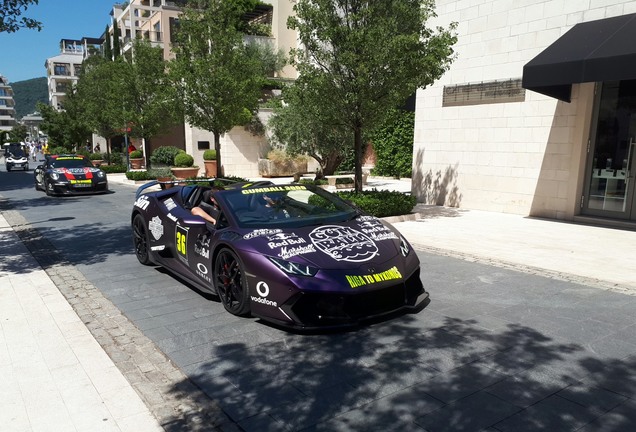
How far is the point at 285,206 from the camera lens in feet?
17.4

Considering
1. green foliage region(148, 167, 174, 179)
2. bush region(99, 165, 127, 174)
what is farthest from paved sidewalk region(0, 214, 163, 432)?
bush region(99, 165, 127, 174)

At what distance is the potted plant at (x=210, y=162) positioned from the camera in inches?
963

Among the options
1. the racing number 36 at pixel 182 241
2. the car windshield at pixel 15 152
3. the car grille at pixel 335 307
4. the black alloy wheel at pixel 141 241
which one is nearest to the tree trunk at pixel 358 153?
the black alloy wheel at pixel 141 241

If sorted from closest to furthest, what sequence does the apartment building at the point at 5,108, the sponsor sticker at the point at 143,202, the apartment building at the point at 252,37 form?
the sponsor sticker at the point at 143,202 → the apartment building at the point at 252,37 → the apartment building at the point at 5,108

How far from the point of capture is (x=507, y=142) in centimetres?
1177

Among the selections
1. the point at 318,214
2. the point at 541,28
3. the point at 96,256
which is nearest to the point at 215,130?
the point at 96,256

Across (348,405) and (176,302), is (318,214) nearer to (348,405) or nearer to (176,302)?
(176,302)

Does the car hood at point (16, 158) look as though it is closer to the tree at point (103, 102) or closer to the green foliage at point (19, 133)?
the tree at point (103, 102)

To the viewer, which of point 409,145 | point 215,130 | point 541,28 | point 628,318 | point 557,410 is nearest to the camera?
point 557,410

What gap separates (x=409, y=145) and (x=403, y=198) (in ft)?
36.9

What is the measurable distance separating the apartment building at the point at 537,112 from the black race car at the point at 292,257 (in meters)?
6.66

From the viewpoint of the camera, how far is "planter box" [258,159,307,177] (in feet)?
79.4

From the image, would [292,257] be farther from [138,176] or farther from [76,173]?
[138,176]

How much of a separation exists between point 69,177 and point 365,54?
38.4 feet
